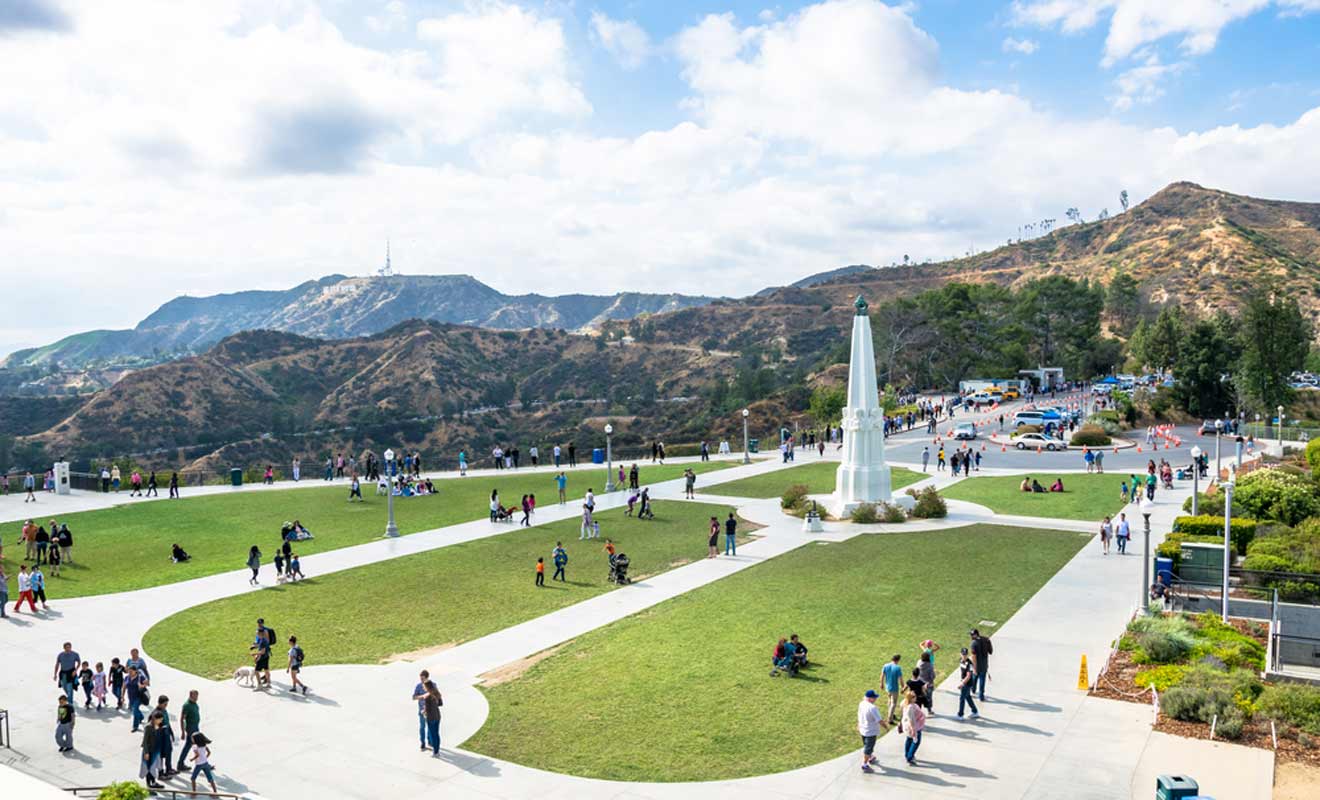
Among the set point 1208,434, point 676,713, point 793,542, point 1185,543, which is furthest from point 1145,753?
point 1208,434

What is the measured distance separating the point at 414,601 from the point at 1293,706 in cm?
1589

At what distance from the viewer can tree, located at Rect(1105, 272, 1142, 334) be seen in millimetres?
109688

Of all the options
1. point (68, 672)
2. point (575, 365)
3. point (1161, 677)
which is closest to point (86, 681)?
point (68, 672)

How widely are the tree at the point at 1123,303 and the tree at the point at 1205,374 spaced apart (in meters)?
55.0

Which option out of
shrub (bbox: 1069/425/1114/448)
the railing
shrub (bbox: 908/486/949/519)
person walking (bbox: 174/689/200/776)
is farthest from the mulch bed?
shrub (bbox: 1069/425/1114/448)

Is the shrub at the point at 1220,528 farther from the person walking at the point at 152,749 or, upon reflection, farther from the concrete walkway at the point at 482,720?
the person walking at the point at 152,749

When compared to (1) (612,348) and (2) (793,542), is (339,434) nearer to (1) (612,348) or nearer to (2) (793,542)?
(1) (612,348)

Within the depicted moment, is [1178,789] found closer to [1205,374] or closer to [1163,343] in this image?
[1205,374]

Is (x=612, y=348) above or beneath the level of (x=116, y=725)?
above

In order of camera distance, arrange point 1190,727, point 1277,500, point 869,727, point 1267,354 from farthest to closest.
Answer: point 1267,354 < point 1277,500 < point 1190,727 < point 869,727

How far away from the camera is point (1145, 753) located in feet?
37.2

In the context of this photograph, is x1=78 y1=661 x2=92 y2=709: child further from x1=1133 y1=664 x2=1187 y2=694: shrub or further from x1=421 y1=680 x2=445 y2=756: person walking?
x1=1133 y1=664 x2=1187 y2=694: shrub

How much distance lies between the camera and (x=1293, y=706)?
12.0m

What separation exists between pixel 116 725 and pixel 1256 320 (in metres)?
58.2
